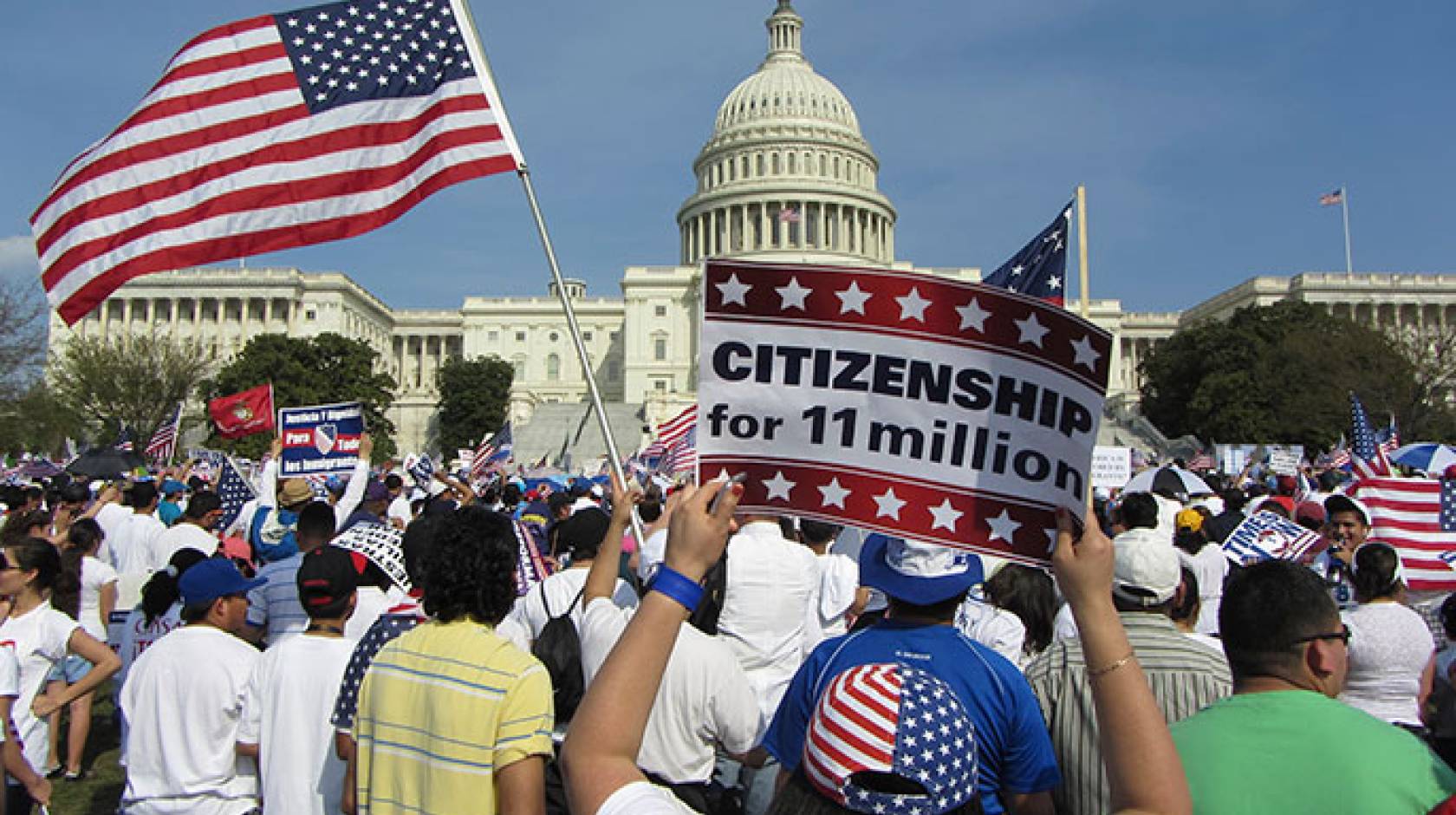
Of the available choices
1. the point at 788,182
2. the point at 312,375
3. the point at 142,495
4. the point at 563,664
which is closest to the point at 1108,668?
the point at 563,664

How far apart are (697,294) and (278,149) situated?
2940 inches

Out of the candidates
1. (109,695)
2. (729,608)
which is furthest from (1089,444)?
(109,695)

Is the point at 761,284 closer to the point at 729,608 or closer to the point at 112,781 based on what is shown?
the point at 729,608

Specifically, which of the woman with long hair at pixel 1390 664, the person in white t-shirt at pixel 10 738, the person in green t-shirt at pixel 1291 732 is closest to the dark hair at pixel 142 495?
the person in white t-shirt at pixel 10 738

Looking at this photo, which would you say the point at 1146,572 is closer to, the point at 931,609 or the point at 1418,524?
the point at 931,609

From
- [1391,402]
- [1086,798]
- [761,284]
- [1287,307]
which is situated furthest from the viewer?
[1287,307]

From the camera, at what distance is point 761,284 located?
267 centimetres

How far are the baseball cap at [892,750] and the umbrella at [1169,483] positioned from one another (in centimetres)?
964

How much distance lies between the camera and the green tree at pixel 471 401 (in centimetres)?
7712

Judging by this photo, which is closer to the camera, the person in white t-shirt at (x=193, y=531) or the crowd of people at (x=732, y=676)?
the crowd of people at (x=732, y=676)

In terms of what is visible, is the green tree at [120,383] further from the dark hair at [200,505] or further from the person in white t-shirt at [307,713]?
the person in white t-shirt at [307,713]

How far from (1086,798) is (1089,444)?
1.18 metres

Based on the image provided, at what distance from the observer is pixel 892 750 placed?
186cm

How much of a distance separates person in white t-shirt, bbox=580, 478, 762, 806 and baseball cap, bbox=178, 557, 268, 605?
4.95 ft
